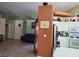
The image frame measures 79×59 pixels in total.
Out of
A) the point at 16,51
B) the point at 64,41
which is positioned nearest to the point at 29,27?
the point at 64,41

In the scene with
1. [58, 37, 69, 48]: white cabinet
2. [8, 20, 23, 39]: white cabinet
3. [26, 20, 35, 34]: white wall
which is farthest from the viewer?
[8, 20, 23, 39]: white cabinet

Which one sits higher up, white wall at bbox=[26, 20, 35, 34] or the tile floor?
white wall at bbox=[26, 20, 35, 34]

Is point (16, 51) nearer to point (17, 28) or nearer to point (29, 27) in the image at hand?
point (29, 27)

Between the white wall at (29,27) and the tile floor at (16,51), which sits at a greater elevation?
the white wall at (29,27)

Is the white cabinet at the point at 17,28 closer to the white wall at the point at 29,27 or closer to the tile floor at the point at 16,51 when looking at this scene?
the white wall at the point at 29,27

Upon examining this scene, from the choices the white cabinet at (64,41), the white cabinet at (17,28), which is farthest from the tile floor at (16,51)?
the white cabinet at (17,28)

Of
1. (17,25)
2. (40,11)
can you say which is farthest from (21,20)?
(40,11)

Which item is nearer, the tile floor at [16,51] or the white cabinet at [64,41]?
the tile floor at [16,51]

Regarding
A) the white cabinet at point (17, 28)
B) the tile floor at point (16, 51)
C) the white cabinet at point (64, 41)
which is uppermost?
the white cabinet at point (17, 28)

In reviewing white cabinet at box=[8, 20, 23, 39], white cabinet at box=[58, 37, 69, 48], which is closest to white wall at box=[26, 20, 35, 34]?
white cabinet at box=[8, 20, 23, 39]

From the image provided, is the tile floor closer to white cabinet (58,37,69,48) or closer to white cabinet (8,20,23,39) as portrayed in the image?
white cabinet (58,37,69,48)

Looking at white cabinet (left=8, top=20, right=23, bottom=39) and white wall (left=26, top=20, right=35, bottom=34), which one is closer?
white wall (left=26, top=20, right=35, bottom=34)

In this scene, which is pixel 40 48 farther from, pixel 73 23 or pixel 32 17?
pixel 32 17

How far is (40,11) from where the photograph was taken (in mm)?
5691
